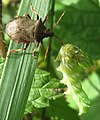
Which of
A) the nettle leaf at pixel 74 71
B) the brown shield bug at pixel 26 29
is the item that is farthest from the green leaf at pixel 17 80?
the nettle leaf at pixel 74 71

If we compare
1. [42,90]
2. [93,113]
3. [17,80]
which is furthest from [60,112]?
[17,80]

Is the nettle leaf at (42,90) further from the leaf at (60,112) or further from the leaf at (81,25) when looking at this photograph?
the leaf at (81,25)

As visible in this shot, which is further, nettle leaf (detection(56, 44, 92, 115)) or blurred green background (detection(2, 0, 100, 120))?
blurred green background (detection(2, 0, 100, 120))

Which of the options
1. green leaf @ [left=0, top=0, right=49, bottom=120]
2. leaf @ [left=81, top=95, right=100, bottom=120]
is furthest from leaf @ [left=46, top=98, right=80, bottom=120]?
green leaf @ [left=0, top=0, right=49, bottom=120]

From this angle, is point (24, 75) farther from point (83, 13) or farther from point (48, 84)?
point (83, 13)

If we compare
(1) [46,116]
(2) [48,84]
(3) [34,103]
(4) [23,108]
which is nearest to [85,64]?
(2) [48,84]

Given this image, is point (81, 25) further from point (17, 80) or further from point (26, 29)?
point (17, 80)

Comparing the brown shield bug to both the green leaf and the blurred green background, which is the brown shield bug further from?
the blurred green background
